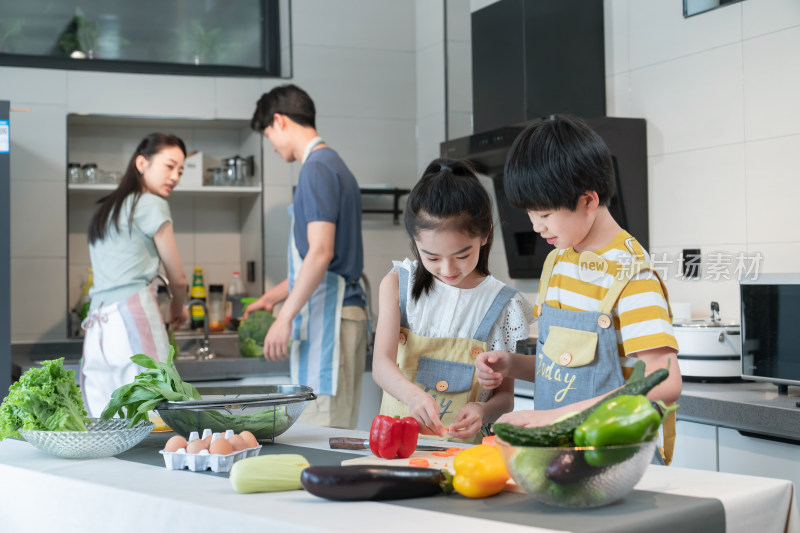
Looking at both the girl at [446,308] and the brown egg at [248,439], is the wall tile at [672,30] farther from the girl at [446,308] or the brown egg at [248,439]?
the brown egg at [248,439]

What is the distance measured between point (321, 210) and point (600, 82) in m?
1.12

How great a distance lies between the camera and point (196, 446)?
123 cm

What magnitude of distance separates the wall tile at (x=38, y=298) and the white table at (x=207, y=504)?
2.22 meters

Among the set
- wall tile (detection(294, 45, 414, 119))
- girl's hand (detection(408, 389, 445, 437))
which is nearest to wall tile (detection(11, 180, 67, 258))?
wall tile (detection(294, 45, 414, 119))

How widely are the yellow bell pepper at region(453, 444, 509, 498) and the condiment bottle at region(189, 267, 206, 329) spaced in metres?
2.73

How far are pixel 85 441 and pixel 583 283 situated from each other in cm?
83

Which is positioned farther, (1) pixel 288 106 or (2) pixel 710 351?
(1) pixel 288 106

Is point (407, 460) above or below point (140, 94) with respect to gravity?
below

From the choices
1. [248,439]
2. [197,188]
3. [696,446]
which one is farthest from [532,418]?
[197,188]

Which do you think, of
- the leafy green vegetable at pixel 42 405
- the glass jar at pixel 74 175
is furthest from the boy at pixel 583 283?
the glass jar at pixel 74 175

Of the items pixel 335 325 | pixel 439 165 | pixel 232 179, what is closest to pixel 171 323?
pixel 335 325

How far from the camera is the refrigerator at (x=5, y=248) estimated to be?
282 centimetres

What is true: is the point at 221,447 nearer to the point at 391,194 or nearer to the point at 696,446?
the point at 696,446

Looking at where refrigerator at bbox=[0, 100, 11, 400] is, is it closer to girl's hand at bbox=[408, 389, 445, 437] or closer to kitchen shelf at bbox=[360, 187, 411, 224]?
kitchen shelf at bbox=[360, 187, 411, 224]
